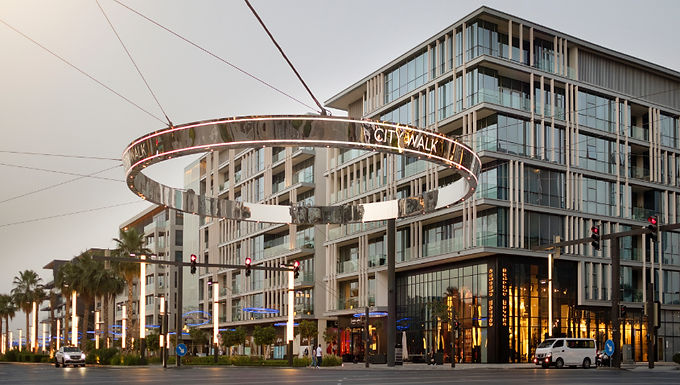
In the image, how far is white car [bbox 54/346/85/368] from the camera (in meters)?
65.9

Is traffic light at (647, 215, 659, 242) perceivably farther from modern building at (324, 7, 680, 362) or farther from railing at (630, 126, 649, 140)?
railing at (630, 126, 649, 140)

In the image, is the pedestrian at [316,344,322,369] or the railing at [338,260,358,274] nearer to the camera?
the pedestrian at [316,344,322,369]

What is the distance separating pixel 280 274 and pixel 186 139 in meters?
74.7

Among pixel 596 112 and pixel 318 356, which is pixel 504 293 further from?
pixel 596 112

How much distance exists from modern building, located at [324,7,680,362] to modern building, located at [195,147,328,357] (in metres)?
14.7

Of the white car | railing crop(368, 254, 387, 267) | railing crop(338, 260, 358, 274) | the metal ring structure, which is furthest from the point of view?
railing crop(338, 260, 358, 274)

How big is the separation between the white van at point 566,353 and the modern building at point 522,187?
9166 millimetres

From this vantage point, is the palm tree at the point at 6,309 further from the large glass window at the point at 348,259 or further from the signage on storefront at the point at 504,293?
the signage on storefront at the point at 504,293

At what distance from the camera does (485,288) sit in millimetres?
64750

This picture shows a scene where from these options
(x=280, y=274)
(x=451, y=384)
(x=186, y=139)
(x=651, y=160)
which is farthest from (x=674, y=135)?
(x=186, y=139)

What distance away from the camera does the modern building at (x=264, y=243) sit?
94.6m

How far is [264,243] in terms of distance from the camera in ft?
341

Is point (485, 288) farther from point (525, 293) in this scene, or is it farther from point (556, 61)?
point (556, 61)

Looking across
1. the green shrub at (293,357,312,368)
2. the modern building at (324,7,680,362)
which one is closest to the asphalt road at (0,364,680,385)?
the green shrub at (293,357,312,368)
